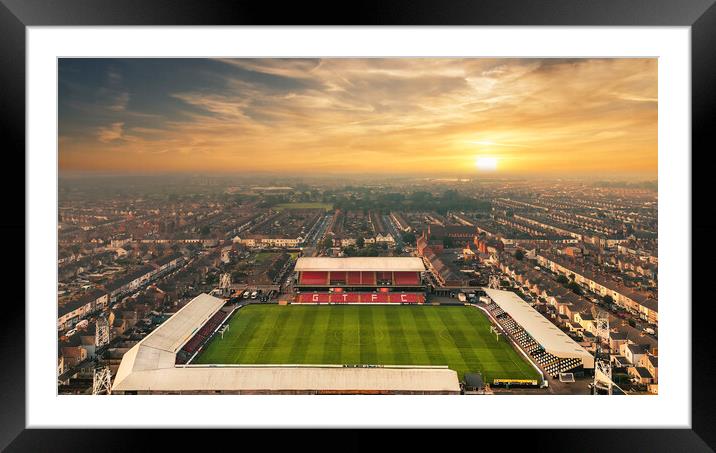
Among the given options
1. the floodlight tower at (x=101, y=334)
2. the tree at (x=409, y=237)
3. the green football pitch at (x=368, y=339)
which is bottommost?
the green football pitch at (x=368, y=339)

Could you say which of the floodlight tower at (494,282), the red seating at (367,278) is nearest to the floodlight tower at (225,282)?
the red seating at (367,278)

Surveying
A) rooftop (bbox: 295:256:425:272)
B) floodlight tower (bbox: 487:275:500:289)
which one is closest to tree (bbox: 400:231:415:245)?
rooftop (bbox: 295:256:425:272)

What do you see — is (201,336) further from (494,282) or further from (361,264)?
(494,282)

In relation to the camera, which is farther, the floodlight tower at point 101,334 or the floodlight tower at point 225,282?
the floodlight tower at point 225,282
